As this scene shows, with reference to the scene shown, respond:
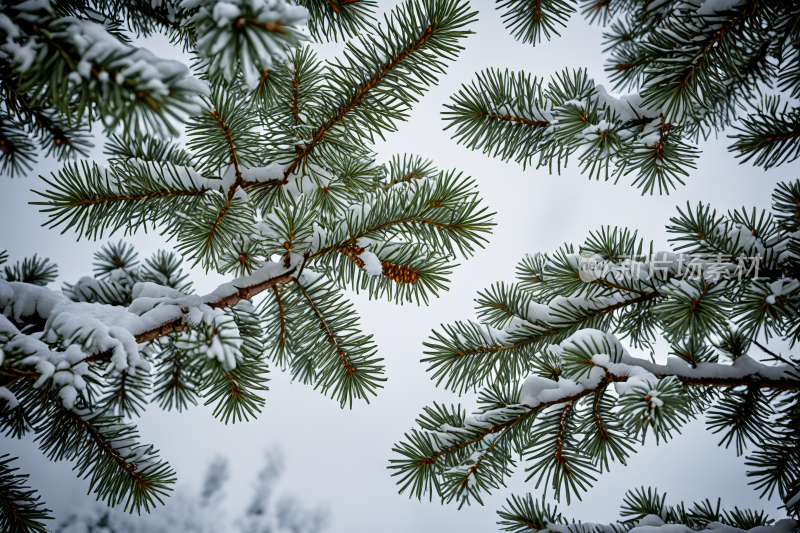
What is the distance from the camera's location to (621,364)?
729 millimetres

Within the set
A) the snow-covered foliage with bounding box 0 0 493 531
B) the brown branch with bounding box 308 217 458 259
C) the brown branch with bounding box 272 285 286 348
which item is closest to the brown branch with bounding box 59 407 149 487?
the snow-covered foliage with bounding box 0 0 493 531

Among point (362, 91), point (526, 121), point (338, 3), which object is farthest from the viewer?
point (526, 121)

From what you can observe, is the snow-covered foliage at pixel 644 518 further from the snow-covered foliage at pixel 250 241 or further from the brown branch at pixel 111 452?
the brown branch at pixel 111 452

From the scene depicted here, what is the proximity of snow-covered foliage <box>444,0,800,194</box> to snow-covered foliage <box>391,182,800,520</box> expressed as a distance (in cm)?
15

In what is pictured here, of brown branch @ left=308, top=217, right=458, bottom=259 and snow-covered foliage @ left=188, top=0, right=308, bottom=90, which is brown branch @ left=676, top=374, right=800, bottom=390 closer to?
brown branch @ left=308, top=217, right=458, bottom=259

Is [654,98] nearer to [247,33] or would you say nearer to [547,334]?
[547,334]

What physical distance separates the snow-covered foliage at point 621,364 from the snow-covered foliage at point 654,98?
154 millimetres

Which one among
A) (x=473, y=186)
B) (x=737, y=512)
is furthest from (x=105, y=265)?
(x=737, y=512)

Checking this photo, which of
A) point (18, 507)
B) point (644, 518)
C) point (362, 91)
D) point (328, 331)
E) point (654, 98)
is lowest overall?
point (18, 507)

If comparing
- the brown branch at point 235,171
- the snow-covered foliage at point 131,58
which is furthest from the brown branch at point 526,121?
the snow-covered foliage at point 131,58

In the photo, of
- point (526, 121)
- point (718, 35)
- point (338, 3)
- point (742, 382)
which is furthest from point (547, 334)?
point (338, 3)

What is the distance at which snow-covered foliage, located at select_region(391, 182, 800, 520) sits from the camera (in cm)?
70

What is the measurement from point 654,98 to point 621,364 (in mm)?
448

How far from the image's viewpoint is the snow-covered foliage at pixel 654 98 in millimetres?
729
